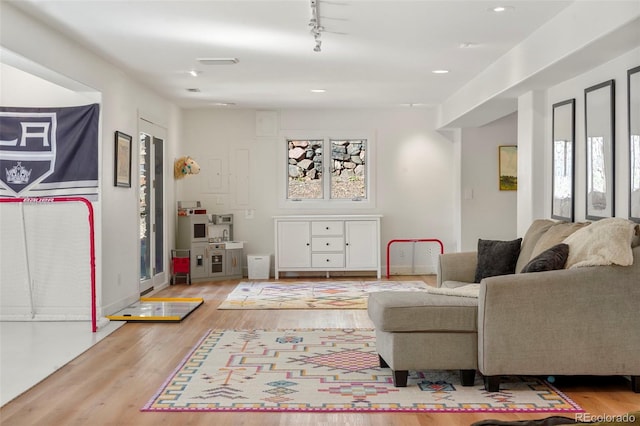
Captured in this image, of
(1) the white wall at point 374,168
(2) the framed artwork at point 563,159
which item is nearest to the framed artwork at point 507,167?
(1) the white wall at point 374,168

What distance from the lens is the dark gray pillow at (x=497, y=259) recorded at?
18.1 feet

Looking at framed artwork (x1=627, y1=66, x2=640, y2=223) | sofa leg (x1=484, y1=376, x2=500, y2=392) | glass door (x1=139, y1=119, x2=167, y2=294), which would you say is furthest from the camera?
glass door (x1=139, y1=119, x2=167, y2=294)

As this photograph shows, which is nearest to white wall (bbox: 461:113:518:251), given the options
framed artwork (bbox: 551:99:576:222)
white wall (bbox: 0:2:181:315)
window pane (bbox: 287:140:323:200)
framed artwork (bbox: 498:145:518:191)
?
framed artwork (bbox: 498:145:518:191)

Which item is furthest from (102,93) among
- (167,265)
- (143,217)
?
(167,265)

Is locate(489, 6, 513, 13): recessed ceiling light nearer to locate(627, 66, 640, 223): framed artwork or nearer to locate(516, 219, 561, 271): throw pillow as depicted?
locate(627, 66, 640, 223): framed artwork

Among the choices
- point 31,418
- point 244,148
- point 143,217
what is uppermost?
point 244,148

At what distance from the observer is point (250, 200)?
10.2 metres

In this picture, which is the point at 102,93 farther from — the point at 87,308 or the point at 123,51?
the point at 87,308

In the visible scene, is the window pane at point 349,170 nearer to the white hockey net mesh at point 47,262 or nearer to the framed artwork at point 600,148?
the white hockey net mesh at point 47,262

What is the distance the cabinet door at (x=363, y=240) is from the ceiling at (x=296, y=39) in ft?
6.90

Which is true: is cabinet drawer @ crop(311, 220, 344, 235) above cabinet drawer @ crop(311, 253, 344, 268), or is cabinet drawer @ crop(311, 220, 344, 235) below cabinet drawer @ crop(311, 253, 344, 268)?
above

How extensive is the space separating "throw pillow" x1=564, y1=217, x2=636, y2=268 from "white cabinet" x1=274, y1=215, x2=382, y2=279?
18.4 feet

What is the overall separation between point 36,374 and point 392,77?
4.76 metres

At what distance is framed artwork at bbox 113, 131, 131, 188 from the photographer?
272 inches
